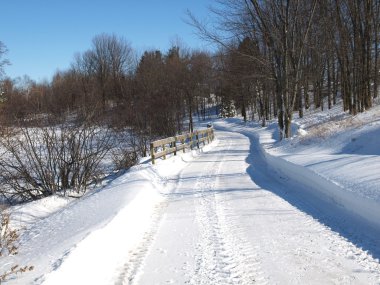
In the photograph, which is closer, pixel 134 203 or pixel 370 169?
pixel 134 203

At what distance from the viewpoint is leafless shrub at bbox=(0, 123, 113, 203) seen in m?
13.7

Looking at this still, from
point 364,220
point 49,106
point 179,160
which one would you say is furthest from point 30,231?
point 179,160

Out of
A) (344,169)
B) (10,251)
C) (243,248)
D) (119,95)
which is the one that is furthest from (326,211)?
(119,95)

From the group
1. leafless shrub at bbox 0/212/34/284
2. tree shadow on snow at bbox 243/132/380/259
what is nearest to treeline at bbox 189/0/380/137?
tree shadow on snow at bbox 243/132/380/259

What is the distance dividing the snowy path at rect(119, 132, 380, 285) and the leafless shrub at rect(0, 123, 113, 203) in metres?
5.51

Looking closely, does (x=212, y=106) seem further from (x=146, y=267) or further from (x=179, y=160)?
(x=146, y=267)

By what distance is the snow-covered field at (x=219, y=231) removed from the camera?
17.5 feet

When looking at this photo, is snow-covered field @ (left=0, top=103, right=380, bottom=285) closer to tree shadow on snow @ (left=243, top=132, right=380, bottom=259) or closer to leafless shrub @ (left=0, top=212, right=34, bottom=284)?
tree shadow on snow @ (left=243, top=132, right=380, bottom=259)

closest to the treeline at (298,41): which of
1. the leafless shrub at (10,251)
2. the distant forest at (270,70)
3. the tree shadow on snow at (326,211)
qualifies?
the distant forest at (270,70)

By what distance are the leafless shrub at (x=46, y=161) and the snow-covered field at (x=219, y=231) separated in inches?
65.5

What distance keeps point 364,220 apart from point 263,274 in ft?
10.3

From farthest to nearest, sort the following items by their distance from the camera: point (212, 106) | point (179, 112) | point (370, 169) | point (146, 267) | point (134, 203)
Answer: point (212, 106) → point (179, 112) → point (370, 169) → point (134, 203) → point (146, 267)

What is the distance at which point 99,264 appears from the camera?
19.0ft

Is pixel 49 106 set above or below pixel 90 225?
above
